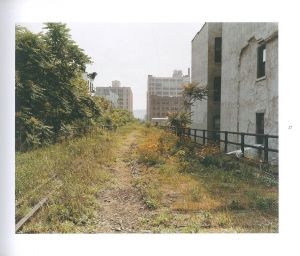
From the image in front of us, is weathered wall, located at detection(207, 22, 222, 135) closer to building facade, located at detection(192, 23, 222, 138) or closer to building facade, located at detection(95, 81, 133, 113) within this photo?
building facade, located at detection(192, 23, 222, 138)

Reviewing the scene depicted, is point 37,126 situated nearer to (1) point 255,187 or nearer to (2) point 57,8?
(2) point 57,8

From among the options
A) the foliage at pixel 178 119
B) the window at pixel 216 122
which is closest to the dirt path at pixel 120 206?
the foliage at pixel 178 119

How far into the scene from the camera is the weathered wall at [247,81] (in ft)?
29.9

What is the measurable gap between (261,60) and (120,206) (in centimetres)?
633

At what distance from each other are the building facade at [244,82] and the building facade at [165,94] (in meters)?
2.16

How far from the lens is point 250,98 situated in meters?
10.8

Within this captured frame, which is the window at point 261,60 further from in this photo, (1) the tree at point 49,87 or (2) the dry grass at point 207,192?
(1) the tree at point 49,87

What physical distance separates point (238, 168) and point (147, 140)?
3187mm

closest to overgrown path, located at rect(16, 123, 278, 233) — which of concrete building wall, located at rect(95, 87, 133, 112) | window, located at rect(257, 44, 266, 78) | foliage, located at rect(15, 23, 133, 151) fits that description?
foliage, located at rect(15, 23, 133, 151)
